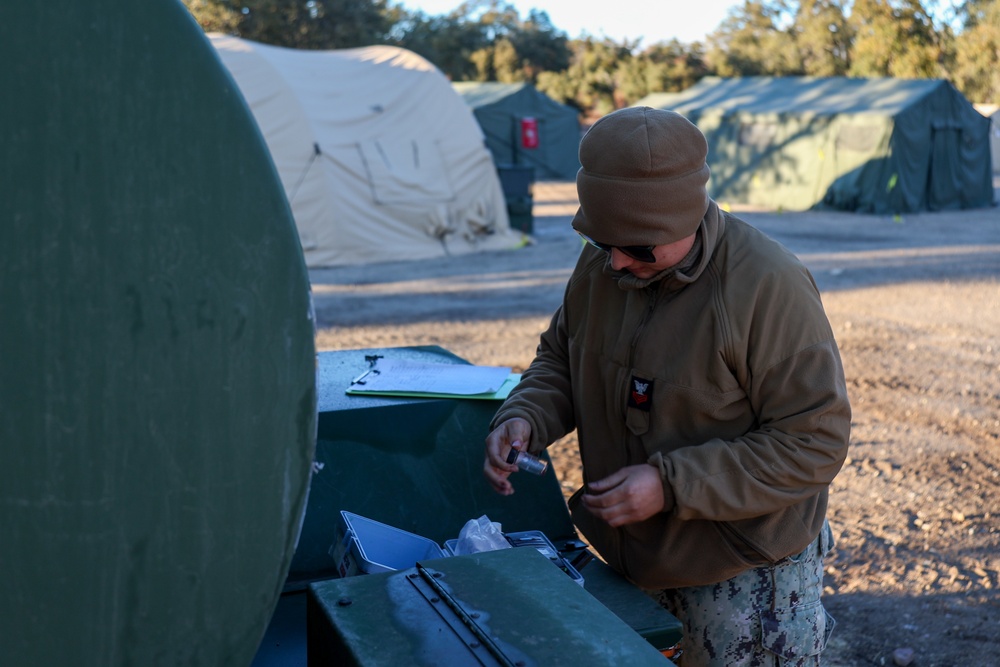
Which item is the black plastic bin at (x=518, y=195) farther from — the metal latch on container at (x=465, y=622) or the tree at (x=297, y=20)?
the tree at (x=297, y=20)

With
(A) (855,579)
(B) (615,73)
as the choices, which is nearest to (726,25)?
(B) (615,73)

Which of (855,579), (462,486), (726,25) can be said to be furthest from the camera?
(726,25)

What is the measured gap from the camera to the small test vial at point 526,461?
2104 mm

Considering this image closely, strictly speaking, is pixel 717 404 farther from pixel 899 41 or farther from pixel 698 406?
pixel 899 41

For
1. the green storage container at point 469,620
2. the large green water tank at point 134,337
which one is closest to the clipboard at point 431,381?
the green storage container at point 469,620

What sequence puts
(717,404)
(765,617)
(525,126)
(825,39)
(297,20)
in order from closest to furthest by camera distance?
(717,404)
(765,617)
(525,126)
(297,20)
(825,39)

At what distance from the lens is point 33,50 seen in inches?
45.1

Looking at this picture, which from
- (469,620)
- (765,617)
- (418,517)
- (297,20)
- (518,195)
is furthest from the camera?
(297,20)

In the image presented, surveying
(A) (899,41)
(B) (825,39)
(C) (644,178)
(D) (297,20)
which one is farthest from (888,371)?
(B) (825,39)

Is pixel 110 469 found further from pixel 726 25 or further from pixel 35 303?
pixel 726 25

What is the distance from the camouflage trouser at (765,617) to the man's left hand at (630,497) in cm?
30

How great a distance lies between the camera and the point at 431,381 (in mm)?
2885

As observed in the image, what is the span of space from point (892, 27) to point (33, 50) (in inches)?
1408

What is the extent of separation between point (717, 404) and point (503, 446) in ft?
1.60
